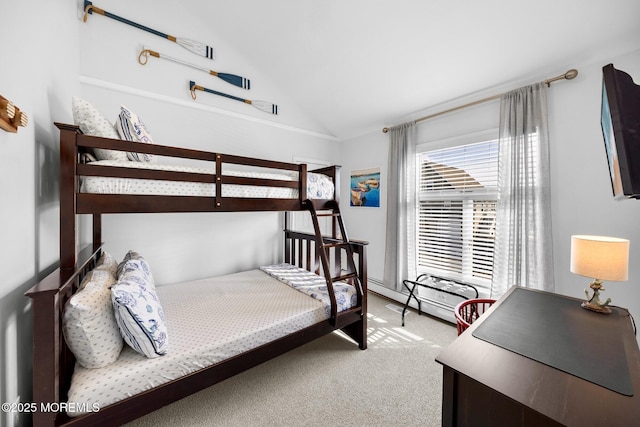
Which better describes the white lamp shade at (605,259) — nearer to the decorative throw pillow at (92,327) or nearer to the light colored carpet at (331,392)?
the light colored carpet at (331,392)

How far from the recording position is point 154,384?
1279 mm

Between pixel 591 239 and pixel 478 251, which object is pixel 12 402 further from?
pixel 478 251

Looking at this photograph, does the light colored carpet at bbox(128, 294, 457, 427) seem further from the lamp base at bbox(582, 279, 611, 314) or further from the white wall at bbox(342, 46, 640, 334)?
the white wall at bbox(342, 46, 640, 334)

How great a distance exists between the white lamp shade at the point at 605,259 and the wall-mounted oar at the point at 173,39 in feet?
12.7

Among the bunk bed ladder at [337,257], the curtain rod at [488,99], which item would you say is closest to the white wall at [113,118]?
the bunk bed ladder at [337,257]

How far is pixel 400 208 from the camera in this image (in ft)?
10.5

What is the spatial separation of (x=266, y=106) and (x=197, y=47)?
975mm

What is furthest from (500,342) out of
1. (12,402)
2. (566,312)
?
(12,402)

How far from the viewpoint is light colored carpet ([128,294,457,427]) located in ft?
5.08

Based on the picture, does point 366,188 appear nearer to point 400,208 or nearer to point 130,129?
point 400,208

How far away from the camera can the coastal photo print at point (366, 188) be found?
366cm

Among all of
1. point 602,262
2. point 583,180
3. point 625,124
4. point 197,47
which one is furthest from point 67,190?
point 583,180

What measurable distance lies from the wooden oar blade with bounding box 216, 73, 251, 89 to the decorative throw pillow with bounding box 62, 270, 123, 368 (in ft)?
8.70

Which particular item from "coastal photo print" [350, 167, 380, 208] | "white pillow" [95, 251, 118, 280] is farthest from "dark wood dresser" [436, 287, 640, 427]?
"coastal photo print" [350, 167, 380, 208]
